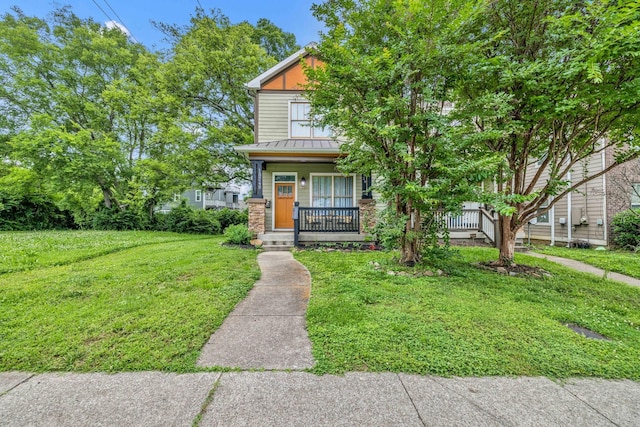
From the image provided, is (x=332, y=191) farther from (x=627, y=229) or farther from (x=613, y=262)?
(x=627, y=229)

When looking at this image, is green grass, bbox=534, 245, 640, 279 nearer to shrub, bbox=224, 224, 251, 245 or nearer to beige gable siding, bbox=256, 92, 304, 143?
shrub, bbox=224, 224, 251, 245

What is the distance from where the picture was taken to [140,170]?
13414 millimetres

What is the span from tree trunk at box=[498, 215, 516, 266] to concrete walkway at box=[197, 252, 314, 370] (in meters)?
4.38

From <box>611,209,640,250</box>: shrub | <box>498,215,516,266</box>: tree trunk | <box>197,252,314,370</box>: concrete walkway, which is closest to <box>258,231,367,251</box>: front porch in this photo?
<box>498,215,516,266</box>: tree trunk

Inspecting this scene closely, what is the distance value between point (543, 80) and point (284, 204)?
8206 mm

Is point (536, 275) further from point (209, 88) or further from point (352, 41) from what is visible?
point (209, 88)

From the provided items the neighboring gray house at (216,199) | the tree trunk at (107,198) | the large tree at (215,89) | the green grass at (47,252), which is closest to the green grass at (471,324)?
the green grass at (47,252)

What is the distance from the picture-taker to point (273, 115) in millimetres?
10812

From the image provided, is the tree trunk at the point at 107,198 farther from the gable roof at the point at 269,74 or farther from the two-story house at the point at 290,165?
the gable roof at the point at 269,74

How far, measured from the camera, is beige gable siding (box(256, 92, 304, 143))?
1078 cm

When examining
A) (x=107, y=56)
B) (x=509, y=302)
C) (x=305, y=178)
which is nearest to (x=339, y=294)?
(x=509, y=302)

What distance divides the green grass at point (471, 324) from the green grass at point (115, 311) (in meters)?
1.30

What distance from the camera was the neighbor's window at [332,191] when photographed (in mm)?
10672

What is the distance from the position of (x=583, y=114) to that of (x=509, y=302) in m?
3.72
